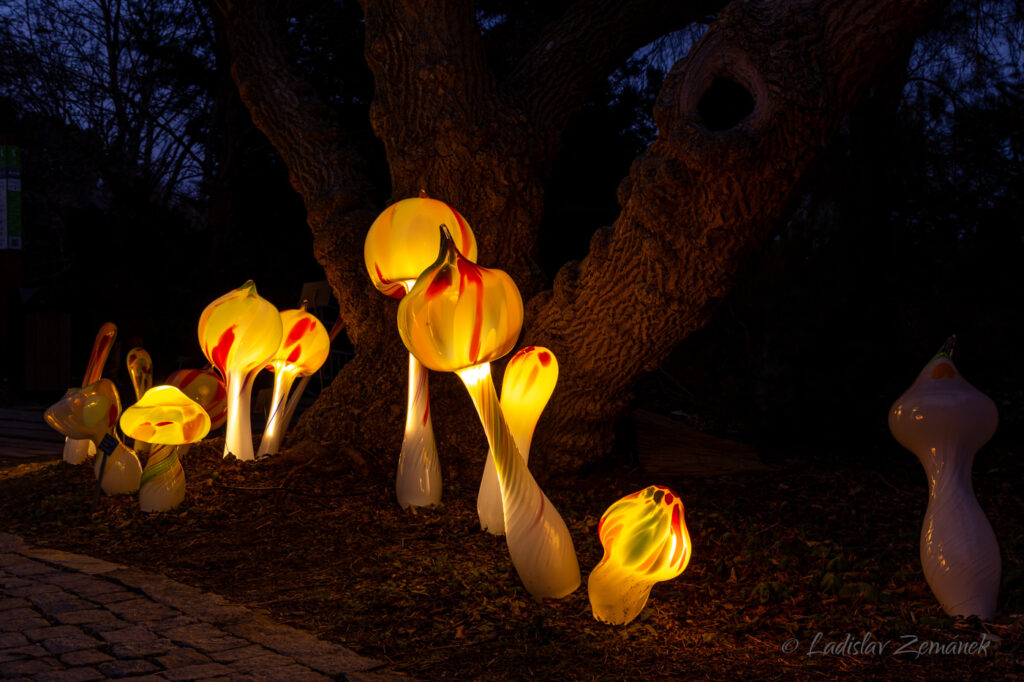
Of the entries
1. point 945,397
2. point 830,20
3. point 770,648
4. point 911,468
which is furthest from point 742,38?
point 911,468

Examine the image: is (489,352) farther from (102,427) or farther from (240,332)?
(102,427)

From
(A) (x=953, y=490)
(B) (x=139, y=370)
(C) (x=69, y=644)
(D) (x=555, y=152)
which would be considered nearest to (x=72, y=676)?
(C) (x=69, y=644)

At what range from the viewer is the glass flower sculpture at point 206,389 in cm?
480

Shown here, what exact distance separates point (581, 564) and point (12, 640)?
1.91 metres

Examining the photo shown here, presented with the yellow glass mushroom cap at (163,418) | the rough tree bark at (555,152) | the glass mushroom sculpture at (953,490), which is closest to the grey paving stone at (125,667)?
the yellow glass mushroom cap at (163,418)

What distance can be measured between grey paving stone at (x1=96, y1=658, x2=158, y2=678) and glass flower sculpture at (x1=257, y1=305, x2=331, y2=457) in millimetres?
2302

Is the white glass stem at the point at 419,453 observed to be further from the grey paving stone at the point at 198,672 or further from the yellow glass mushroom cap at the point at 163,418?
the grey paving stone at the point at 198,672

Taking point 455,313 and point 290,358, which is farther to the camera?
point 290,358

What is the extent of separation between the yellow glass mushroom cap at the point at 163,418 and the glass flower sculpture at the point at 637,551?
7.10 feet

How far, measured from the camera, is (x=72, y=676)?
96.1 inches

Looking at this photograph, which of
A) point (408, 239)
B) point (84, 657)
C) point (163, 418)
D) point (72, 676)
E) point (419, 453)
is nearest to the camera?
point (72, 676)

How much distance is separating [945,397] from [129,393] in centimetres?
867

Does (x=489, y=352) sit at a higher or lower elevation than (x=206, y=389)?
higher

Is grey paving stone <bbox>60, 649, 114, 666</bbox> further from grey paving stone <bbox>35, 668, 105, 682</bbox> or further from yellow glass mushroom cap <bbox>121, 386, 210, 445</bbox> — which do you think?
yellow glass mushroom cap <bbox>121, 386, 210, 445</bbox>
